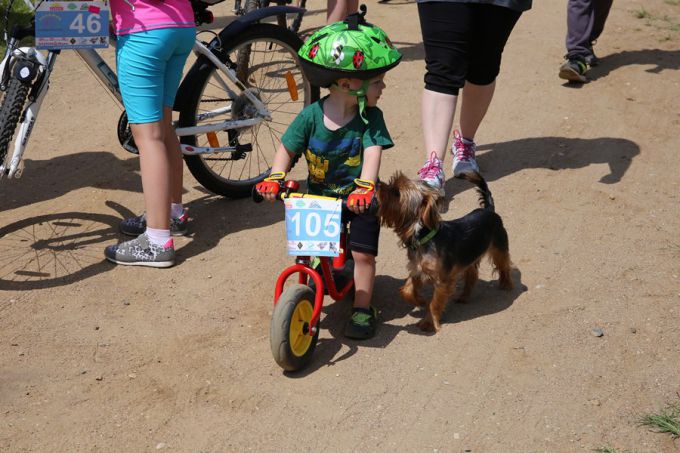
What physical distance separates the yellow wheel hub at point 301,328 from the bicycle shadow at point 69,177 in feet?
7.86

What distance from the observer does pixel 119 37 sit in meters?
4.74

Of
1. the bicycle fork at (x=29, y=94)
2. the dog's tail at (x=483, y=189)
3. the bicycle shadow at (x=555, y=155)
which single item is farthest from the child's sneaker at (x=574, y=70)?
the bicycle fork at (x=29, y=94)

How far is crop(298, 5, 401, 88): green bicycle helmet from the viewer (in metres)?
3.92

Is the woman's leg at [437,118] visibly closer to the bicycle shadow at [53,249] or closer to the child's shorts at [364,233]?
the child's shorts at [364,233]

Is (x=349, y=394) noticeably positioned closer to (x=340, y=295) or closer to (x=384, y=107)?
(x=340, y=295)

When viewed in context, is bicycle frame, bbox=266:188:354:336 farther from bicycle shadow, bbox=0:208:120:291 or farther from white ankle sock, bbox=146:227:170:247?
bicycle shadow, bbox=0:208:120:291

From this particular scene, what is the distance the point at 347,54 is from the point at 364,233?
2.78ft

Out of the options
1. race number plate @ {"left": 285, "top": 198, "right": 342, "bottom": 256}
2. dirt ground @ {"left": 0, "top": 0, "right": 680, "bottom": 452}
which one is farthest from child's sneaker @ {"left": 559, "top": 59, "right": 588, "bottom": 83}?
race number plate @ {"left": 285, "top": 198, "right": 342, "bottom": 256}

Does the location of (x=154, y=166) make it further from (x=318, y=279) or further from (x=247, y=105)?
(x=318, y=279)

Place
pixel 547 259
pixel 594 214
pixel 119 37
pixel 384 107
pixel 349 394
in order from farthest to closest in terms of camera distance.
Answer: pixel 384 107 → pixel 594 214 → pixel 547 259 → pixel 119 37 → pixel 349 394

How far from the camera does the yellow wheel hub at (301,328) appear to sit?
155 inches

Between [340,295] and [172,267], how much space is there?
1196 millimetres

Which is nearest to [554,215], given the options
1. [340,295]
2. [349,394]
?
[340,295]

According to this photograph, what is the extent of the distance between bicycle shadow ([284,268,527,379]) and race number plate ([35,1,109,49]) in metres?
1.96
